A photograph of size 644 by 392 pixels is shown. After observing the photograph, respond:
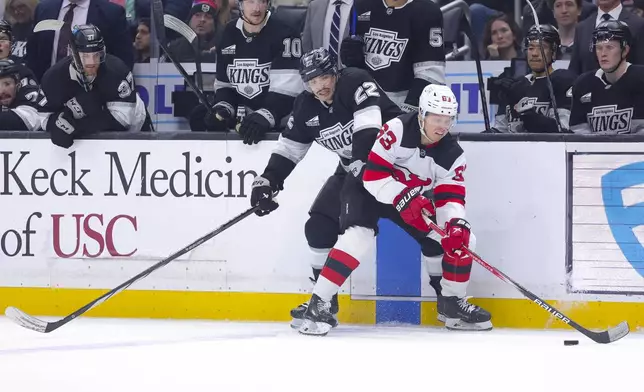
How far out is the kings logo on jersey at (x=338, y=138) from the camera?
18.6ft

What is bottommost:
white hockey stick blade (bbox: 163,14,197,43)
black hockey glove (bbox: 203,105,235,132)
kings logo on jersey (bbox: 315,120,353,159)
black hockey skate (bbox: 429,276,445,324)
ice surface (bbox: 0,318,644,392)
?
ice surface (bbox: 0,318,644,392)

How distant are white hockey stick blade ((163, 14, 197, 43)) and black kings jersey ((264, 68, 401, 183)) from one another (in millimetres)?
912

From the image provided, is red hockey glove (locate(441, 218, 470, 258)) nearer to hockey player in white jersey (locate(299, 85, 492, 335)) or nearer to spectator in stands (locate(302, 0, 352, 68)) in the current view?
hockey player in white jersey (locate(299, 85, 492, 335))

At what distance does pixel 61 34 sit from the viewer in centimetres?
686

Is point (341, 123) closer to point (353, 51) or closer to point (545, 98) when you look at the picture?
point (353, 51)

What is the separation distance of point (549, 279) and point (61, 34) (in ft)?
9.72

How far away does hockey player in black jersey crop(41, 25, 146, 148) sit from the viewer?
611 cm

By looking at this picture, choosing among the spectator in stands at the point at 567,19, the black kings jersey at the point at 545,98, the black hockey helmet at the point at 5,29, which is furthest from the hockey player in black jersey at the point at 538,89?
the black hockey helmet at the point at 5,29

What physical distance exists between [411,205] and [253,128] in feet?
3.23

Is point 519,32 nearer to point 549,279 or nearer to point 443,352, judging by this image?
point 549,279

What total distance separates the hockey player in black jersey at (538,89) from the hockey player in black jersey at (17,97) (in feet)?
7.96

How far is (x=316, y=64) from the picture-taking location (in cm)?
552

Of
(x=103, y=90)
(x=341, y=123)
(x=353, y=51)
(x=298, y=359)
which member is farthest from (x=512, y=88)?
(x=298, y=359)

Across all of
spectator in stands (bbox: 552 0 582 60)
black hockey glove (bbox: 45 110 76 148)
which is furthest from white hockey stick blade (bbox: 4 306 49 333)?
spectator in stands (bbox: 552 0 582 60)
